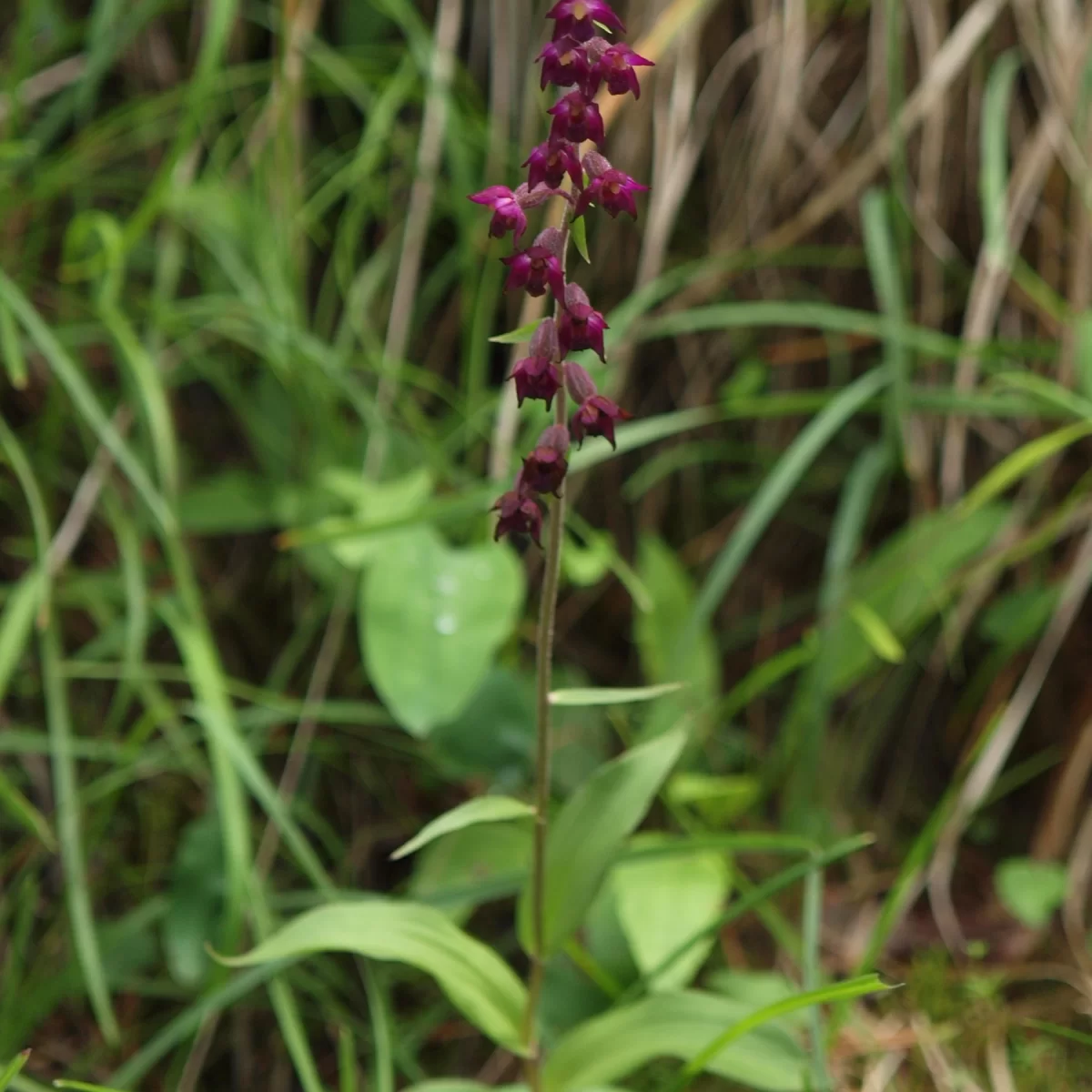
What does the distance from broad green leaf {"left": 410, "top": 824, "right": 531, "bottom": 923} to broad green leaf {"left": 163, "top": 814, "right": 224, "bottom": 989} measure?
0.25m

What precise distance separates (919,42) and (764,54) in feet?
0.78

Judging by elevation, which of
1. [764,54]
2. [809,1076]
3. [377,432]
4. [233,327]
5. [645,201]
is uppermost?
[764,54]

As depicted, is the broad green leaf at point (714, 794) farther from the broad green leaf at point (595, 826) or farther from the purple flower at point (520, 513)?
the purple flower at point (520, 513)

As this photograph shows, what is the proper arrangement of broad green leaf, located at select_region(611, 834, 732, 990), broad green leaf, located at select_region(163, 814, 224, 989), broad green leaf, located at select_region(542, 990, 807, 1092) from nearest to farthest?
broad green leaf, located at select_region(542, 990, 807, 1092)
broad green leaf, located at select_region(611, 834, 732, 990)
broad green leaf, located at select_region(163, 814, 224, 989)

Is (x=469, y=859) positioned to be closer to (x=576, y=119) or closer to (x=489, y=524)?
(x=489, y=524)

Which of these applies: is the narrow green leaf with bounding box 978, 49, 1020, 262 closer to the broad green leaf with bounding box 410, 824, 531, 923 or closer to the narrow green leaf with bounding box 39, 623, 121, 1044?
the broad green leaf with bounding box 410, 824, 531, 923

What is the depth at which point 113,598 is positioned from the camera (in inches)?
70.2

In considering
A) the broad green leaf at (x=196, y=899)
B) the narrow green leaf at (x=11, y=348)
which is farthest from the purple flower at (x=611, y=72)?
the broad green leaf at (x=196, y=899)

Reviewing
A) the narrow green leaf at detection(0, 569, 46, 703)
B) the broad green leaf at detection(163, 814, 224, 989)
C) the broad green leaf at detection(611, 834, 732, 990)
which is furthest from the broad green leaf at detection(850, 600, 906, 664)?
the narrow green leaf at detection(0, 569, 46, 703)

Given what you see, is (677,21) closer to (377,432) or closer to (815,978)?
(377,432)

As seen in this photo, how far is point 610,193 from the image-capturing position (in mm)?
908

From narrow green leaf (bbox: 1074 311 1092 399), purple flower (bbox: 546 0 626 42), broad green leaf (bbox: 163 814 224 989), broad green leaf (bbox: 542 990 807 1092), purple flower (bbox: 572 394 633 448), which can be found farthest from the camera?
narrow green leaf (bbox: 1074 311 1092 399)

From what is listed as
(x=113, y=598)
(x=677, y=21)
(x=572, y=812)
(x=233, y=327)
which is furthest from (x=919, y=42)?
(x=113, y=598)

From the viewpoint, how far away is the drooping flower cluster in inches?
34.1
